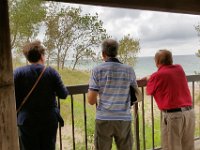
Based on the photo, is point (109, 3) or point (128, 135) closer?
point (109, 3)

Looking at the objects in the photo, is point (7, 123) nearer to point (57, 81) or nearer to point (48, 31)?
point (57, 81)

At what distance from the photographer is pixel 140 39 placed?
6.59 meters

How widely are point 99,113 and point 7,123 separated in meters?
0.96

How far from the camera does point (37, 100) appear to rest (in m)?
2.23

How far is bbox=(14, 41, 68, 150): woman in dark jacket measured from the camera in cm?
221

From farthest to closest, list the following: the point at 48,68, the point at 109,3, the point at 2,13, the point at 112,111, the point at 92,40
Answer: the point at 92,40, the point at 112,111, the point at 48,68, the point at 109,3, the point at 2,13

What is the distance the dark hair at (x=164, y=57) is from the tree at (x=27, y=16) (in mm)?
2467

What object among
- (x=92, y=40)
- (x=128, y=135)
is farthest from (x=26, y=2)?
(x=128, y=135)

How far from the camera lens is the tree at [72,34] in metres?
5.18

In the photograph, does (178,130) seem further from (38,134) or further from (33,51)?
(33,51)

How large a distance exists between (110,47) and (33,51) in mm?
675

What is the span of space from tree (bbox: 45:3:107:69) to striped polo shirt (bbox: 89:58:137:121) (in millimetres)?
2630

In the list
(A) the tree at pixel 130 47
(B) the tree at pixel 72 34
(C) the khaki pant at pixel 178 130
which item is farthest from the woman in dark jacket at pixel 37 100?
(A) the tree at pixel 130 47

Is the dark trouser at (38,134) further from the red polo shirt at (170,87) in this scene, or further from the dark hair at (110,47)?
the red polo shirt at (170,87)
